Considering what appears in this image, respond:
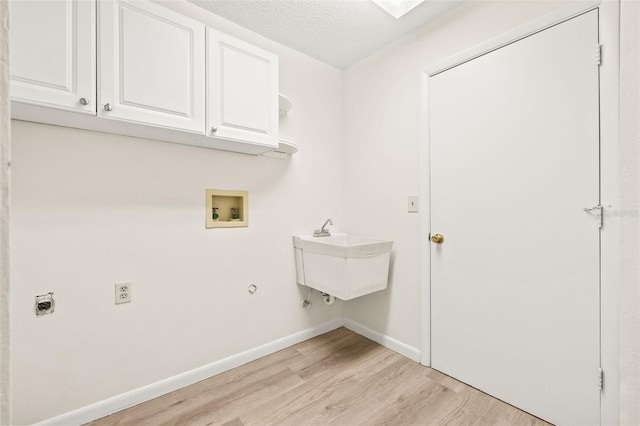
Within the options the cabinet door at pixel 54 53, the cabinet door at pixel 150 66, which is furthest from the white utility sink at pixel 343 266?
the cabinet door at pixel 54 53

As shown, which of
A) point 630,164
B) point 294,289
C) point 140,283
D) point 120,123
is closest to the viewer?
point 630,164

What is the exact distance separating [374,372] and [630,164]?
6.23ft

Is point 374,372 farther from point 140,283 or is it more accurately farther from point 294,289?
point 140,283

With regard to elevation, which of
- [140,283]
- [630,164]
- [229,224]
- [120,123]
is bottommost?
[140,283]

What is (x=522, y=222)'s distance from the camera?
5.04 feet

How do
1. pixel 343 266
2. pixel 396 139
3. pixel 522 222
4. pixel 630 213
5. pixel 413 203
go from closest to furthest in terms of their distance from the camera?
pixel 630 213 < pixel 522 222 < pixel 343 266 < pixel 413 203 < pixel 396 139

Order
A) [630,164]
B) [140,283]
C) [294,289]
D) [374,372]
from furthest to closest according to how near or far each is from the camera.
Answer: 1. [294,289]
2. [374,372]
3. [140,283]
4. [630,164]

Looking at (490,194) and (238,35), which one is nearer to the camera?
(490,194)

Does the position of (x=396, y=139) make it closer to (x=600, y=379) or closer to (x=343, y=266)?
(x=343, y=266)

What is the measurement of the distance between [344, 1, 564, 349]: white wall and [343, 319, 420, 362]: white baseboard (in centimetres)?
4

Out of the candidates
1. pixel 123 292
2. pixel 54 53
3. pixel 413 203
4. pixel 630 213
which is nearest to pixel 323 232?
pixel 413 203

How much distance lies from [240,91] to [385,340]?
6.79 ft

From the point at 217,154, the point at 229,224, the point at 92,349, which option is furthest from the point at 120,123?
the point at 92,349

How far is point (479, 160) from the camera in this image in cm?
170
